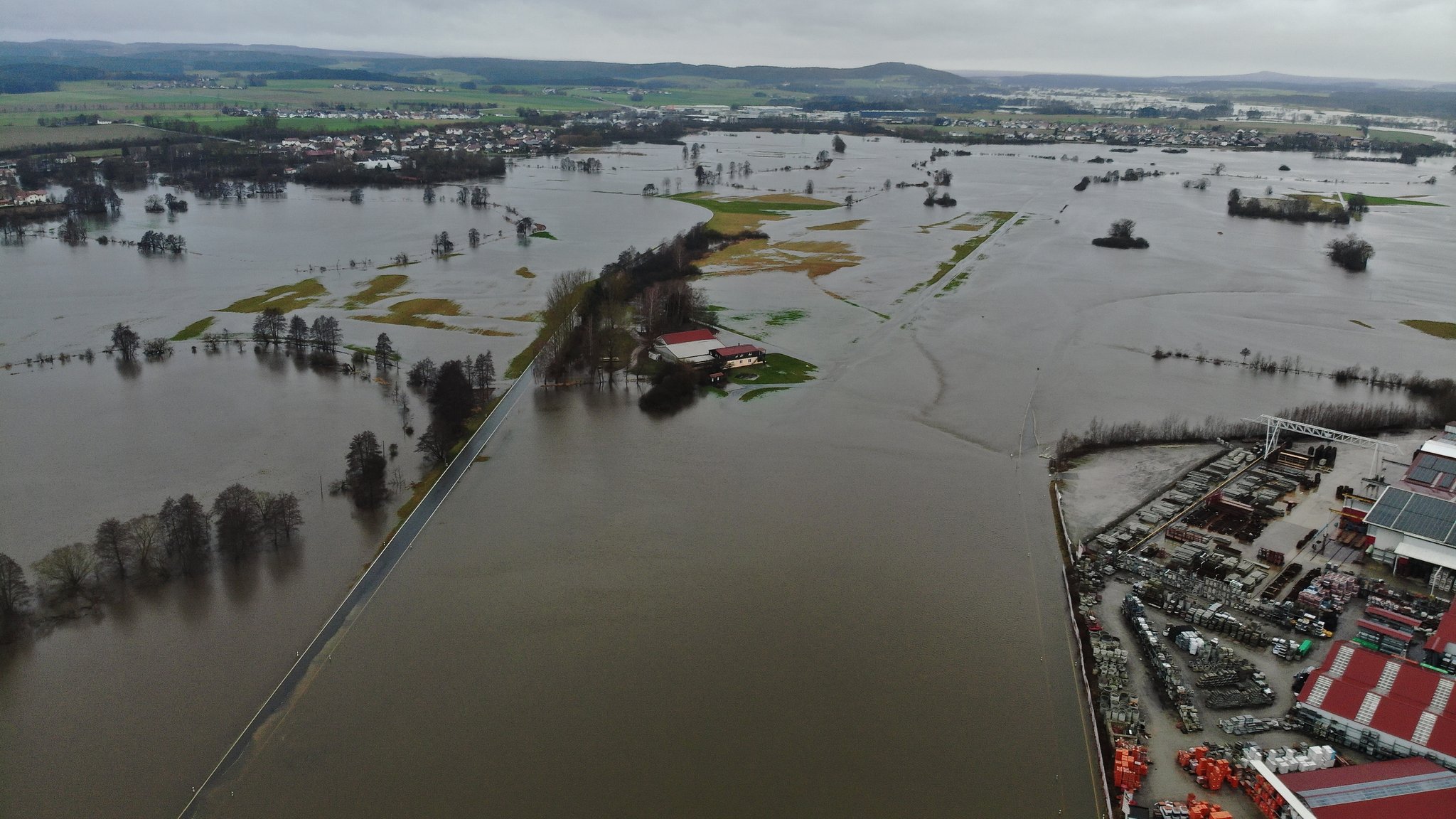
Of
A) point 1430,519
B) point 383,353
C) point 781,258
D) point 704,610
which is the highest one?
point 781,258

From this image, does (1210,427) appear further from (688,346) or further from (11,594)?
(11,594)

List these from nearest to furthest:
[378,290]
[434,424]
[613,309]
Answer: [434,424] < [613,309] < [378,290]

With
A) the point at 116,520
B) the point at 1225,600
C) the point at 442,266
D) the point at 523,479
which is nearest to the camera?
the point at 1225,600

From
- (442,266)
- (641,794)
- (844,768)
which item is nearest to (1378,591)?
(844,768)

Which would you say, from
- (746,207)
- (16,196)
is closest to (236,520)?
(746,207)

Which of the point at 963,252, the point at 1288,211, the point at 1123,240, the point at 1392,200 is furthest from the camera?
the point at 1392,200

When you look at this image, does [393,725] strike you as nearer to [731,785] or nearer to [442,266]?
[731,785]

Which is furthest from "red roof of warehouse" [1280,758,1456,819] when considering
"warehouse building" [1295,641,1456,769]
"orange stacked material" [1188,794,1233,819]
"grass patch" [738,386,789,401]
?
"grass patch" [738,386,789,401]
